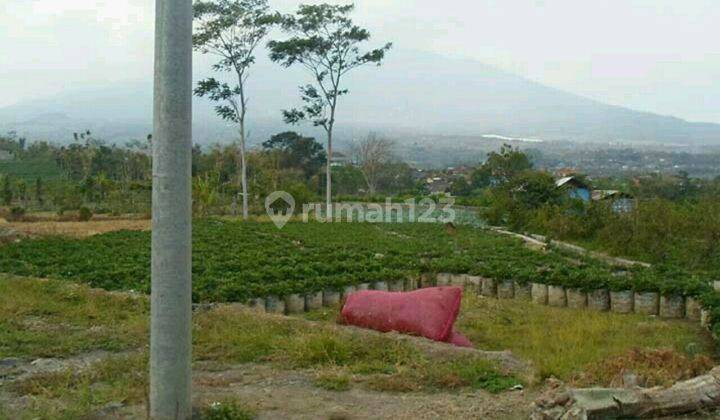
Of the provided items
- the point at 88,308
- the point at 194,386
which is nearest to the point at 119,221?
the point at 88,308

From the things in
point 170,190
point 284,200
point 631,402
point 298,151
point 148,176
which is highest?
point 298,151

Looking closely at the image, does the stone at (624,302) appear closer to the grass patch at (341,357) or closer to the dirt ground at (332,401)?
the grass patch at (341,357)

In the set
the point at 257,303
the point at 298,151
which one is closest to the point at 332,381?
the point at 257,303

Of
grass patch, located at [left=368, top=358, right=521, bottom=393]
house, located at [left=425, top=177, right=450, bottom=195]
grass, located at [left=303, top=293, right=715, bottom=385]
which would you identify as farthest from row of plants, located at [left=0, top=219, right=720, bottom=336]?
house, located at [left=425, top=177, right=450, bottom=195]

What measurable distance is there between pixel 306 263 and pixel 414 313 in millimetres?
5844

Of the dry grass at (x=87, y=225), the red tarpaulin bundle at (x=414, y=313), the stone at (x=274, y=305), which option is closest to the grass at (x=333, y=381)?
the red tarpaulin bundle at (x=414, y=313)

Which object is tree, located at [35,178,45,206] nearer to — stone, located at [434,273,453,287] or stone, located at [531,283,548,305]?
stone, located at [434,273,453,287]

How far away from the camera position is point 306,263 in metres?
13.3

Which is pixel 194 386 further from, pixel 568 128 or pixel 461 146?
pixel 568 128

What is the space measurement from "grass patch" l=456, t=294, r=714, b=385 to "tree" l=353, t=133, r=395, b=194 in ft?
110

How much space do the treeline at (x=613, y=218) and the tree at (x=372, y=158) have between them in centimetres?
1386

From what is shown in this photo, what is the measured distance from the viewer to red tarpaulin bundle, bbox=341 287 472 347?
7555 mm

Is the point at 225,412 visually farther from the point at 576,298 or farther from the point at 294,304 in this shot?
the point at 576,298

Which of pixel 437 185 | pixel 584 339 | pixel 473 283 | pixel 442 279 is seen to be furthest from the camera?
pixel 437 185
